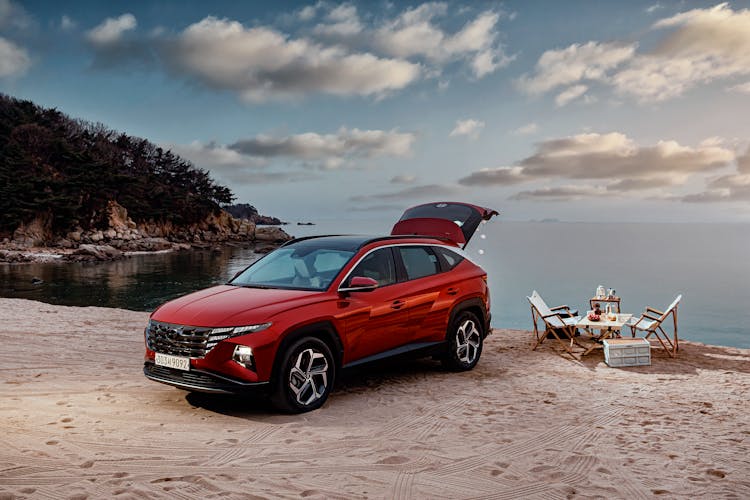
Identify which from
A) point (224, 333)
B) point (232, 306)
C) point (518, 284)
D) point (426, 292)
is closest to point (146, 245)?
point (518, 284)

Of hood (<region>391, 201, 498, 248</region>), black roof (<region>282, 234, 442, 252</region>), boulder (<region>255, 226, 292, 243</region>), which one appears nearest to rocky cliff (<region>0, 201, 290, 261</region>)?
boulder (<region>255, 226, 292, 243</region>)

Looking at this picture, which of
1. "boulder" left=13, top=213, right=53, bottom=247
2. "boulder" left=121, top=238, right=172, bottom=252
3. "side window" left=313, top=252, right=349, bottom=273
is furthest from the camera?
"boulder" left=121, top=238, right=172, bottom=252

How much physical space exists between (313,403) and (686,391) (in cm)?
513

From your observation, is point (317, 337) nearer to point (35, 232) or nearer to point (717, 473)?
point (717, 473)

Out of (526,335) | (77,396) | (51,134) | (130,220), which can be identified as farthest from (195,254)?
(77,396)

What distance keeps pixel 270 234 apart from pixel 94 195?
88.5ft

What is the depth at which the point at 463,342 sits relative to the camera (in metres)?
8.49

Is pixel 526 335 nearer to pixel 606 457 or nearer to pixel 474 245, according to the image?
pixel 474 245

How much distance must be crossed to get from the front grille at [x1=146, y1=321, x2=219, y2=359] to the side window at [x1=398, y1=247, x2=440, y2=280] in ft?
9.23

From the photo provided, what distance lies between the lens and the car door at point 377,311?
6559 millimetres

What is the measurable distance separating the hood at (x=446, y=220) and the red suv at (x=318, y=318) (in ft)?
5.97

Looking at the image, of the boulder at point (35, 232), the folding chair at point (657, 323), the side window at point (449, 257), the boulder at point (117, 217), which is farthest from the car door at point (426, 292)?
the boulder at point (117, 217)

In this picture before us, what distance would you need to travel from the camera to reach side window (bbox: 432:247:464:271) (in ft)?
27.2

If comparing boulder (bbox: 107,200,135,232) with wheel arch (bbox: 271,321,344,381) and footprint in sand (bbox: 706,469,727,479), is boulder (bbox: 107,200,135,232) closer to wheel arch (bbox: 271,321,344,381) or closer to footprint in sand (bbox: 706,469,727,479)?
wheel arch (bbox: 271,321,344,381)
